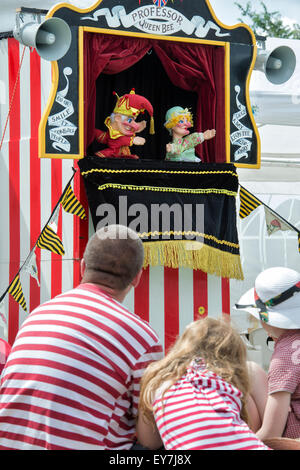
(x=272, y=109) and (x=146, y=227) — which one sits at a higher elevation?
(x=272, y=109)

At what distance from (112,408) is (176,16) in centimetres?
285

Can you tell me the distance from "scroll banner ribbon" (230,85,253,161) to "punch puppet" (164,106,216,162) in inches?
5.8

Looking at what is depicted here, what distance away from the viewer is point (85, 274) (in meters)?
1.93

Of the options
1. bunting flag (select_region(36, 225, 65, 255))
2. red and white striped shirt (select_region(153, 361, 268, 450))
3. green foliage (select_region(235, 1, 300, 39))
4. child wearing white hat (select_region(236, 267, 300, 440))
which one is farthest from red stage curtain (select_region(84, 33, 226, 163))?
green foliage (select_region(235, 1, 300, 39))

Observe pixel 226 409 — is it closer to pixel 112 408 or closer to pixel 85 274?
pixel 112 408

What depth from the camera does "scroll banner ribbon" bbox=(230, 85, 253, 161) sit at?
4.06m

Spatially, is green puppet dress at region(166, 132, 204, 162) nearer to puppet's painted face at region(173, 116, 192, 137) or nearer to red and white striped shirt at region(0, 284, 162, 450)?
puppet's painted face at region(173, 116, 192, 137)

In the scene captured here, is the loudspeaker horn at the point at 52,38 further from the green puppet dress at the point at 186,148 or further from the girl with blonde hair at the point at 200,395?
the girl with blonde hair at the point at 200,395

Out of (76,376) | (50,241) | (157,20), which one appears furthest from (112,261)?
(157,20)

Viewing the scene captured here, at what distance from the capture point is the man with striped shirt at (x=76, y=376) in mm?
1696

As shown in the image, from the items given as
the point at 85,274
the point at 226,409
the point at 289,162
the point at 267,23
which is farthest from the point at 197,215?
the point at 267,23

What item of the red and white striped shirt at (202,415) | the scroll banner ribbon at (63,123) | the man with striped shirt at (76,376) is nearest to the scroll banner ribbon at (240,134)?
the scroll banner ribbon at (63,123)

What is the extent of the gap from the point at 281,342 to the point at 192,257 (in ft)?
5.68

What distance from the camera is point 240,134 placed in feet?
13.4
